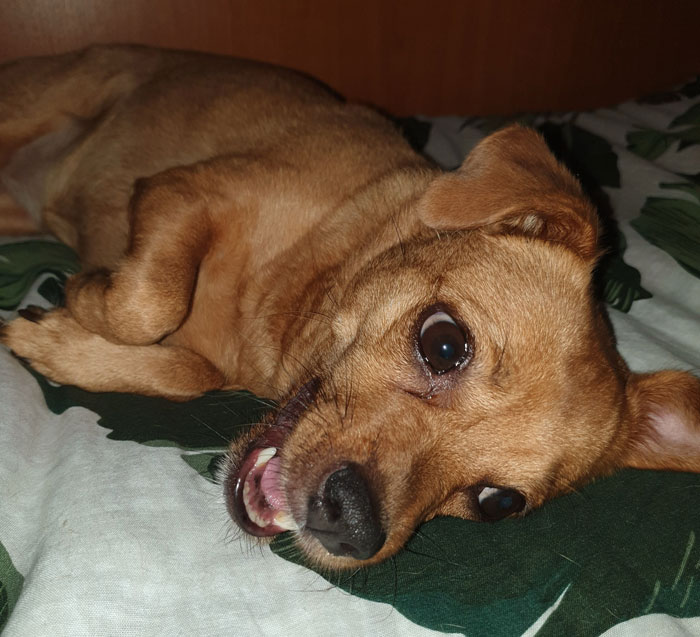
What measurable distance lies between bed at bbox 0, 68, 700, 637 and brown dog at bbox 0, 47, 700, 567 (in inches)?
3.9

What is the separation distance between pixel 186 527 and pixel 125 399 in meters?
0.80

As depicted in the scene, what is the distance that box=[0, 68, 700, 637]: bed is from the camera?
5.55 feet

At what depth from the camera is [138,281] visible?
253cm

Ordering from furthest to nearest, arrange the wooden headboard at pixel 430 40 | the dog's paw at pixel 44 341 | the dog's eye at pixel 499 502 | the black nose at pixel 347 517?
the wooden headboard at pixel 430 40
the dog's paw at pixel 44 341
the dog's eye at pixel 499 502
the black nose at pixel 347 517

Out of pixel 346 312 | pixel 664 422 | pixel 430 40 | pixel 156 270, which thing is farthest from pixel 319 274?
pixel 430 40

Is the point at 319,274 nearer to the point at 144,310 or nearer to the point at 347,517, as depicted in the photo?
the point at 144,310

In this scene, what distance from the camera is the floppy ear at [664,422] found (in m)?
2.41

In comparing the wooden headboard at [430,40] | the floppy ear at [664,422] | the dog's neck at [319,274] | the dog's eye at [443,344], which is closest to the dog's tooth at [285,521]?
the dog's neck at [319,274]

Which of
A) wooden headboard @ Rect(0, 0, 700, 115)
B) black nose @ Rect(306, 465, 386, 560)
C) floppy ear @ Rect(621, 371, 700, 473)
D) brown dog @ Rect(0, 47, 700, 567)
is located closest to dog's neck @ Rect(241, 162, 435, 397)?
brown dog @ Rect(0, 47, 700, 567)

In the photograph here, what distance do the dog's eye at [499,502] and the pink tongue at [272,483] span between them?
648 mm

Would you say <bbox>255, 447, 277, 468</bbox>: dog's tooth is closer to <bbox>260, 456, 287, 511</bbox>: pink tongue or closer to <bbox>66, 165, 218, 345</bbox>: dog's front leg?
<bbox>260, 456, 287, 511</bbox>: pink tongue

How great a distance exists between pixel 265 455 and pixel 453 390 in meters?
0.65

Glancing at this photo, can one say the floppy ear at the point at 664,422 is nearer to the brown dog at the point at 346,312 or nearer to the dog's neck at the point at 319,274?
the brown dog at the point at 346,312

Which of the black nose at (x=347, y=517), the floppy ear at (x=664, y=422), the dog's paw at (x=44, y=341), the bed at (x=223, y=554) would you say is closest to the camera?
the bed at (x=223, y=554)
